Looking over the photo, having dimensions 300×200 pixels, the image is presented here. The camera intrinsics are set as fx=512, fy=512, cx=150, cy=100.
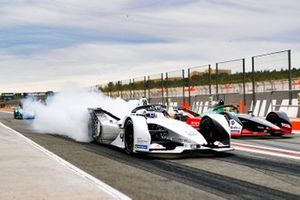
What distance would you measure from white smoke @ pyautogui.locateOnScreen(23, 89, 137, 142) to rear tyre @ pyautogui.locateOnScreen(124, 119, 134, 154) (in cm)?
351

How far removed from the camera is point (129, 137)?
11.4 meters

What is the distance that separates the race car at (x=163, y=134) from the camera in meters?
10.5

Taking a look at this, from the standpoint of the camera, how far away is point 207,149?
10430 mm

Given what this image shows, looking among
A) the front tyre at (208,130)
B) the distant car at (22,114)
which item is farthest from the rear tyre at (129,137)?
the distant car at (22,114)

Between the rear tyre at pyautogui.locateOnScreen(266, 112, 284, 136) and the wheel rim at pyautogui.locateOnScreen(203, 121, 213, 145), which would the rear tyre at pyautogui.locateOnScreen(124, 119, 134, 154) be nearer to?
the wheel rim at pyautogui.locateOnScreen(203, 121, 213, 145)

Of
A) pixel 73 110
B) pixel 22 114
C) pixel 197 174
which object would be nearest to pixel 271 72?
pixel 73 110

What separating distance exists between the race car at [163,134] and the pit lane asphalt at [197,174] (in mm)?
232

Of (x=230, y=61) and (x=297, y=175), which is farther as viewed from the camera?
(x=230, y=61)

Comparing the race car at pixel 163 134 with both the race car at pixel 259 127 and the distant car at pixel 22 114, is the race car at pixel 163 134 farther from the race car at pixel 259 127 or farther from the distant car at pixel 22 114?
the distant car at pixel 22 114

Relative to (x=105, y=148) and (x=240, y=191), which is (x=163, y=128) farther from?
(x=240, y=191)

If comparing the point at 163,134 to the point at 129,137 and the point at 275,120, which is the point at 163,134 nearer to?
the point at 129,137

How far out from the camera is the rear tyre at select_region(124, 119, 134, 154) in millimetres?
11225

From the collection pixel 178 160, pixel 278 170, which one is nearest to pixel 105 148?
pixel 178 160

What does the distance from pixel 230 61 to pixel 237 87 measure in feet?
5.99
